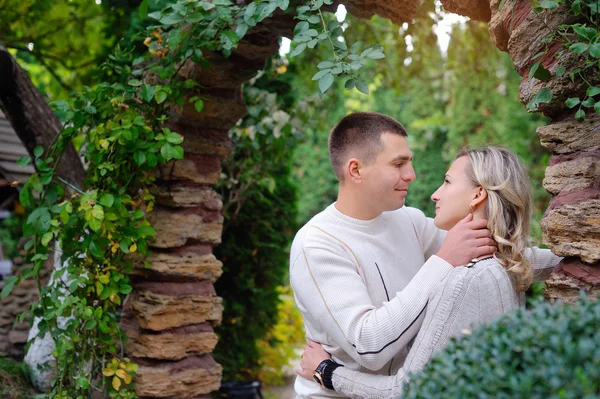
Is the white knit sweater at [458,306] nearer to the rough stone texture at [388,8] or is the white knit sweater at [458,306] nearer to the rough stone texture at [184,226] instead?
the rough stone texture at [388,8]

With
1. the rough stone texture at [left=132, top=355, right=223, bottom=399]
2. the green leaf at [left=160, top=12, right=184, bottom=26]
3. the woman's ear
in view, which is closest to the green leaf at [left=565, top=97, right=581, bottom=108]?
the woman's ear

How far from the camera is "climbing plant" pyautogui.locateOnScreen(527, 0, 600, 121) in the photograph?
1938 mm

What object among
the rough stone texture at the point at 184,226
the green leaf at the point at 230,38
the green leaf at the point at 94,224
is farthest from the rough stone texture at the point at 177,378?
the green leaf at the point at 230,38

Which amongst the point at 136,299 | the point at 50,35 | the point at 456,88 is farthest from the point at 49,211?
the point at 456,88

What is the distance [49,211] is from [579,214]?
2.39 meters

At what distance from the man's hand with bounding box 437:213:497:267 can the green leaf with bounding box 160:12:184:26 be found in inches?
59.4

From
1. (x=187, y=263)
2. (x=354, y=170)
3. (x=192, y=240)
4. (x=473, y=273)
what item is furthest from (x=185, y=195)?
(x=473, y=273)

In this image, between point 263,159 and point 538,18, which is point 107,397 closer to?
point 263,159

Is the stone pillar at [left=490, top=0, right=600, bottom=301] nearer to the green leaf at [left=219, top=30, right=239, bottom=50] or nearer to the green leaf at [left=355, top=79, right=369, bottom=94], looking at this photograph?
the green leaf at [left=355, top=79, right=369, bottom=94]

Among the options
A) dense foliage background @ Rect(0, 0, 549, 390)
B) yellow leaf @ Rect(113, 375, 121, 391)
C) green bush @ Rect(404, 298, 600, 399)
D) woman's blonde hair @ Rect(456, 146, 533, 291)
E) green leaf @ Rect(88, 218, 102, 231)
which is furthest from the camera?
dense foliage background @ Rect(0, 0, 549, 390)

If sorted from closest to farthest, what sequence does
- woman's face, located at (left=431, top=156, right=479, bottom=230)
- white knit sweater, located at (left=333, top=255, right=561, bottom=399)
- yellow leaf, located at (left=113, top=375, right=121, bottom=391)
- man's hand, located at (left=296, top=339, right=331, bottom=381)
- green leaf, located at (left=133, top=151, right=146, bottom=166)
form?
1. white knit sweater, located at (left=333, top=255, right=561, bottom=399)
2. woman's face, located at (left=431, top=156, right=479, bottom=230)
3. man's hand, located at (left=296, top=339, right=331, bottom=381)
4. green leaf, located at (left=133, top=151, right=146, bottom=166)
5. yellow leaf, located at (left=113, top=375, right=121, bottom=391)

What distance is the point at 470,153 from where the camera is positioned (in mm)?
2439

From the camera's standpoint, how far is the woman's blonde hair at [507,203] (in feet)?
7.41

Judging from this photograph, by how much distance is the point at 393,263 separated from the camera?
2.61 metres
